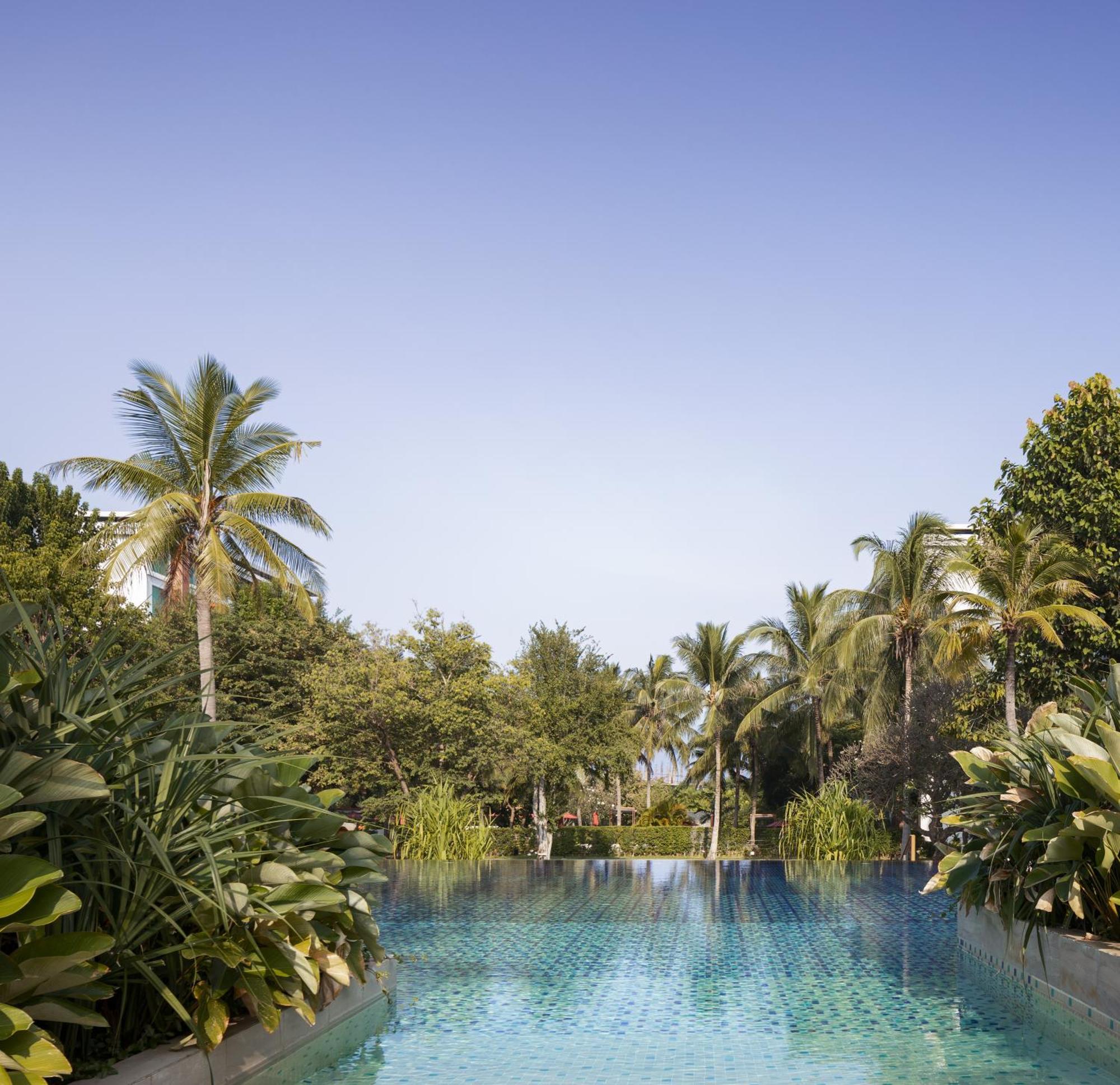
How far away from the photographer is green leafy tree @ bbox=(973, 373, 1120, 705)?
55.3 feet

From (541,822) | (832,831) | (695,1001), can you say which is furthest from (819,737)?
(695,1001)

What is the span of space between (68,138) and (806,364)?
1101cm

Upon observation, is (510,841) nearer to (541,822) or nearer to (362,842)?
(541,822)

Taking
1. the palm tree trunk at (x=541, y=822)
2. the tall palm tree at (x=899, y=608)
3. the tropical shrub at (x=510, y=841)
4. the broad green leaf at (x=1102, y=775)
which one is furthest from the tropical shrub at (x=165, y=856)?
the palm tree trunk at (x=541, y=822)

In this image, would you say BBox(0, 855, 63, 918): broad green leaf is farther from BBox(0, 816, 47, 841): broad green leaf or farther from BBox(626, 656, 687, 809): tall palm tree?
BBox(626, 656, 687, 809): tall palm tree

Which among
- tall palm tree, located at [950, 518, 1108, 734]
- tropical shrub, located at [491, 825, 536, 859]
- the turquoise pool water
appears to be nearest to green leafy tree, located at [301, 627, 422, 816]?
tropical shrub, located at [491, 825, 536, 859]

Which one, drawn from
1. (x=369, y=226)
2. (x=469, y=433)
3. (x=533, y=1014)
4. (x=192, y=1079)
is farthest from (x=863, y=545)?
(x=192, y=1079)

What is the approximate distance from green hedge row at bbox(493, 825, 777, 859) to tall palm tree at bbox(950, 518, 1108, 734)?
15.3 metres

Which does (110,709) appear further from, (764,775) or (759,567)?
(764,775)

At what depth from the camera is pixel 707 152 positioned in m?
14.2

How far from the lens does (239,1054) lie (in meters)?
3.82

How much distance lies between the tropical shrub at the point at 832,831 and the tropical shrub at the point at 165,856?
49.4 ft

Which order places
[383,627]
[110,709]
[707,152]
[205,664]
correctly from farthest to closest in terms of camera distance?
[383,627]
[205,664]
[707,152]
[110,709]

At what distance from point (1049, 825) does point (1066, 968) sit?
72 centimetres
